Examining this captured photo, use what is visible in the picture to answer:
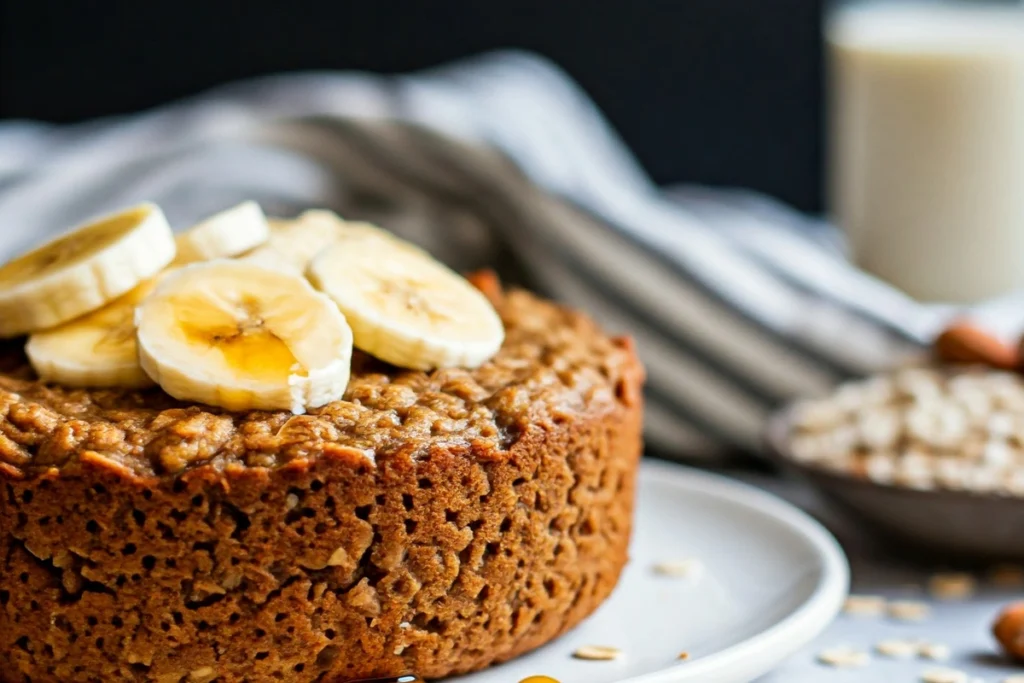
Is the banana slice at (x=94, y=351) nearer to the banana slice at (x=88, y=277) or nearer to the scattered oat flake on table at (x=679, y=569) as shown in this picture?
the banana slice at (x=88, y=277)

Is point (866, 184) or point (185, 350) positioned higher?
point (185, 350)

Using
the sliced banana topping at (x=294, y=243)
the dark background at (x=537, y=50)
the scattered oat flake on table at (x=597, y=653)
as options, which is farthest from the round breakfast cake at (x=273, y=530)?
the dark background at (x=537, y=50)

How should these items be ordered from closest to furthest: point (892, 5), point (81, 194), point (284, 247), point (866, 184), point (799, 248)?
point (284, 247)
point (81, 194)
point (799, 248)
point (866, 184)
point (892, 5)

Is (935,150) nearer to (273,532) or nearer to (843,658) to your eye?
(843,658)

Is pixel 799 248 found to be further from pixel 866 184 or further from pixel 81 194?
pixel 81 194

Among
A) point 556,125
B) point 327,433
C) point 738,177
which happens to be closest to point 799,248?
point 556,125

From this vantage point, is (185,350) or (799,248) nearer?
(185,350)
